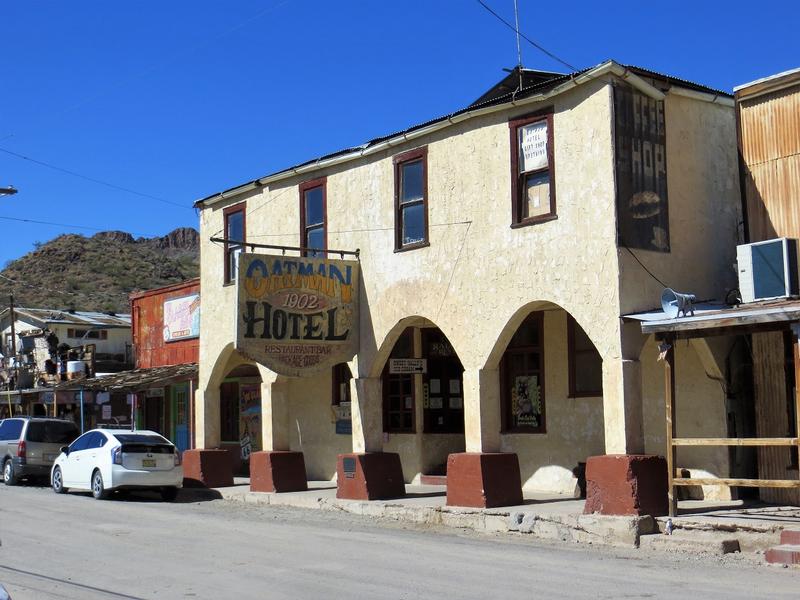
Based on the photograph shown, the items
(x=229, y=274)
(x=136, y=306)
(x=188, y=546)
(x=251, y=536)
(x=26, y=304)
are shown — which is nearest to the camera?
(x=188, y=546)

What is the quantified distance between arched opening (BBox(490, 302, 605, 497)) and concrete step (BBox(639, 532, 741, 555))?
363 centimetres

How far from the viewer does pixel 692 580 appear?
9.90 meters

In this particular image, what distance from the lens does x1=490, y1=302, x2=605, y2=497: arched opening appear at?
652 inches

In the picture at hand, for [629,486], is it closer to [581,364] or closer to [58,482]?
[581,364]

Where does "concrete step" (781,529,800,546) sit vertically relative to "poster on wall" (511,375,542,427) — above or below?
below

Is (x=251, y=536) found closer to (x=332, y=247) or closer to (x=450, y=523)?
(x=450, y=523)

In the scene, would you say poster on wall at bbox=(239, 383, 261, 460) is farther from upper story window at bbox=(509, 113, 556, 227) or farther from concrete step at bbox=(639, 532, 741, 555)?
concrete step at bbox=(639, 532, 741, 555)

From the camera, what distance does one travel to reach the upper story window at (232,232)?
21.6 m

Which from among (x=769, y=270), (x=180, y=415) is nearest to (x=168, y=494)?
(x=180, y=415)

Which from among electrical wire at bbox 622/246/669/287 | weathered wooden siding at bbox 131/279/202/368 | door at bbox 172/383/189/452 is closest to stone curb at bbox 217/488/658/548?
electrical wire at bbox 622/246/669/287

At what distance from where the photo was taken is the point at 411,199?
56.9 ft

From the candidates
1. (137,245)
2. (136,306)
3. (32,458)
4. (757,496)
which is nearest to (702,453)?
(757,496)

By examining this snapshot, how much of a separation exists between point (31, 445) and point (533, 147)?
1556cm

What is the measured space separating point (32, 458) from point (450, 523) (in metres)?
13.4
